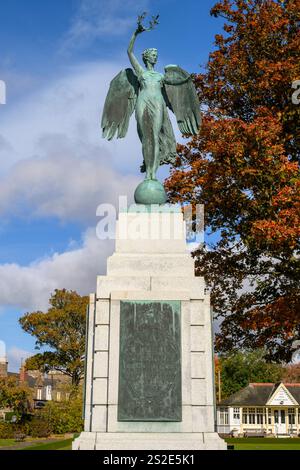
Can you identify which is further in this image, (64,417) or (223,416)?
(223,416)


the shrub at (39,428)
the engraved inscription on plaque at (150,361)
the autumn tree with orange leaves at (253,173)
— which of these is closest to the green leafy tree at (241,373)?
the shrub at (39,428)

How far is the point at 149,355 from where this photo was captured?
9898mm

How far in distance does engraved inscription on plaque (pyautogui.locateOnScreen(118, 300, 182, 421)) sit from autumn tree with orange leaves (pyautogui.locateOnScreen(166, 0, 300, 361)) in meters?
6.60

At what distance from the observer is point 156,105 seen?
1182cm

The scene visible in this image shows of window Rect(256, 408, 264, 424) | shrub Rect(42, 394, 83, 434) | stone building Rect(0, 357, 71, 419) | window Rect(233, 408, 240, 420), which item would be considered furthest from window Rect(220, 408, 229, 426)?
shrub Rect(42, 394, 83, 434)

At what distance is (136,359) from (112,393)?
2.41 feet

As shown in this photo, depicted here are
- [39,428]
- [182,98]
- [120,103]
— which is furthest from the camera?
[39,428]

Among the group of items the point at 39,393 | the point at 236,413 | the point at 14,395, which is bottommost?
the point at 236,413

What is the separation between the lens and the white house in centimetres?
5659

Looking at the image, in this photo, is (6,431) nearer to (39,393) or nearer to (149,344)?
(149,344)

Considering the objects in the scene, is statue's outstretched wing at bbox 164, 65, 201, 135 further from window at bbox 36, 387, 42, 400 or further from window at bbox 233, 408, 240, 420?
window at bbox 36, 387, 42, 400

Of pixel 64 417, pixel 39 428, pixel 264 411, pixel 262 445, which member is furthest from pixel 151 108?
pixel 264 411

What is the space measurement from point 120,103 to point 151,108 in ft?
3.62
